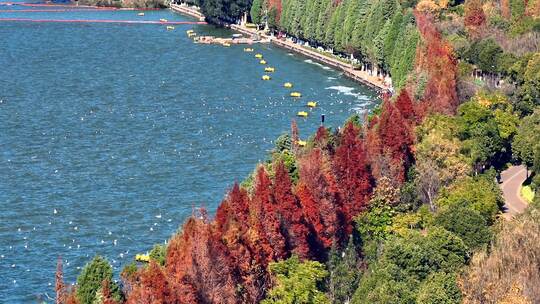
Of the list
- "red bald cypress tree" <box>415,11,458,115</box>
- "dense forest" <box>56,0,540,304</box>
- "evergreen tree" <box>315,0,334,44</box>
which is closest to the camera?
"dense forest" <box>56,0,540,304</box>

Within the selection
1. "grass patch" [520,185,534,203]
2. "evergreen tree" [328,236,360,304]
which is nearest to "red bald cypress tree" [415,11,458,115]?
"grass patch" [520,185,534,203]

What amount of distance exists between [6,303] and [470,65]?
84.3 meters

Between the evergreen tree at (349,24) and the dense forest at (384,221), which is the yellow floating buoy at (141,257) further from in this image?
the evergreen tree at (349,24)

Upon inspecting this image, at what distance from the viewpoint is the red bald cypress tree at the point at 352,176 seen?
93.6 m

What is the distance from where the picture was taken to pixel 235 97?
515ft

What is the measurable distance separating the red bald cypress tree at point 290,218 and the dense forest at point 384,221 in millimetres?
98

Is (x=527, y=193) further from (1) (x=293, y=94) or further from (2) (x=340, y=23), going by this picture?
(2) (x=340, y=23)

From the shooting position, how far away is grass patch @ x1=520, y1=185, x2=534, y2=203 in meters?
103

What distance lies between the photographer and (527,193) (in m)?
105

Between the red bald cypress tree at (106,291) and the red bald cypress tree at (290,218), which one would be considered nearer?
the red bald cypress tree at (106,291)

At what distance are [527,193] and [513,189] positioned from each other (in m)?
2.05

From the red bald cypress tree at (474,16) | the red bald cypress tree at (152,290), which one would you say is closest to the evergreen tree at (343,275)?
the red bald cypress tree at (152,290)

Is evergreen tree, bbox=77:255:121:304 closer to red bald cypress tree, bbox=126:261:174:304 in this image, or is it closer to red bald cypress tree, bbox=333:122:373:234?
red bald cypress tree, bbox=126:261:174:304

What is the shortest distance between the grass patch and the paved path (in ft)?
1.24
